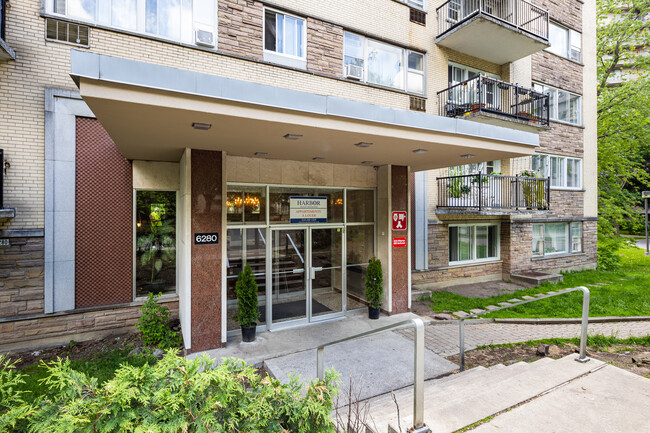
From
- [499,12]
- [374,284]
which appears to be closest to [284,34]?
[374,284]

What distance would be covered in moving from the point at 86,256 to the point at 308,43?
7.29 meters

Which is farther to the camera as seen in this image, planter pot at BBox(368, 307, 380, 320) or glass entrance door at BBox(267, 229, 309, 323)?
planter pot at BBox(368, 307, 380, 320)

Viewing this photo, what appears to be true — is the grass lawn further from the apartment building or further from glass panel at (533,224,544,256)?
the apartment building

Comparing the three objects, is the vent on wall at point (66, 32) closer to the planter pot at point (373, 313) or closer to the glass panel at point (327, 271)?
the glass panel at point (327, 271)

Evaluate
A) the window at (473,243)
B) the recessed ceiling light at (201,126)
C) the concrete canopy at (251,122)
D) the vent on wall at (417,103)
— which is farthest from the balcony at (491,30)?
the recessed ceiling light at (201,126)

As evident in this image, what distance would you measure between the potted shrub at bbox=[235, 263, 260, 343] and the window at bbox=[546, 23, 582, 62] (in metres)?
15.5

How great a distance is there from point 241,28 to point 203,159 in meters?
4.10

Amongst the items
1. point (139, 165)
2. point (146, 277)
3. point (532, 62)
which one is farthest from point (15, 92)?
point (532, 62)

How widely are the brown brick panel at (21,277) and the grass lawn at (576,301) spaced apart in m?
8.78

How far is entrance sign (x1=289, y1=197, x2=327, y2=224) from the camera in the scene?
23.1 feet

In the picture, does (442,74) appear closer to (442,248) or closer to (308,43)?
(308,43)

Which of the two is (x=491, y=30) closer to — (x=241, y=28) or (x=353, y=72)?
(x=353, y=72)

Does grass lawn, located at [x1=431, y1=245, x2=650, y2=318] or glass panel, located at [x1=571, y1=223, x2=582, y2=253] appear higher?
glass panel, located at [x1=571, y1=223, x2=582, y2=253]

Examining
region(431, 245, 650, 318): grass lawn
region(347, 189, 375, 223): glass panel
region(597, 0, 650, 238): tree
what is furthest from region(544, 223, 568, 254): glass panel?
region(347, 189, 375, 223): glass panel
